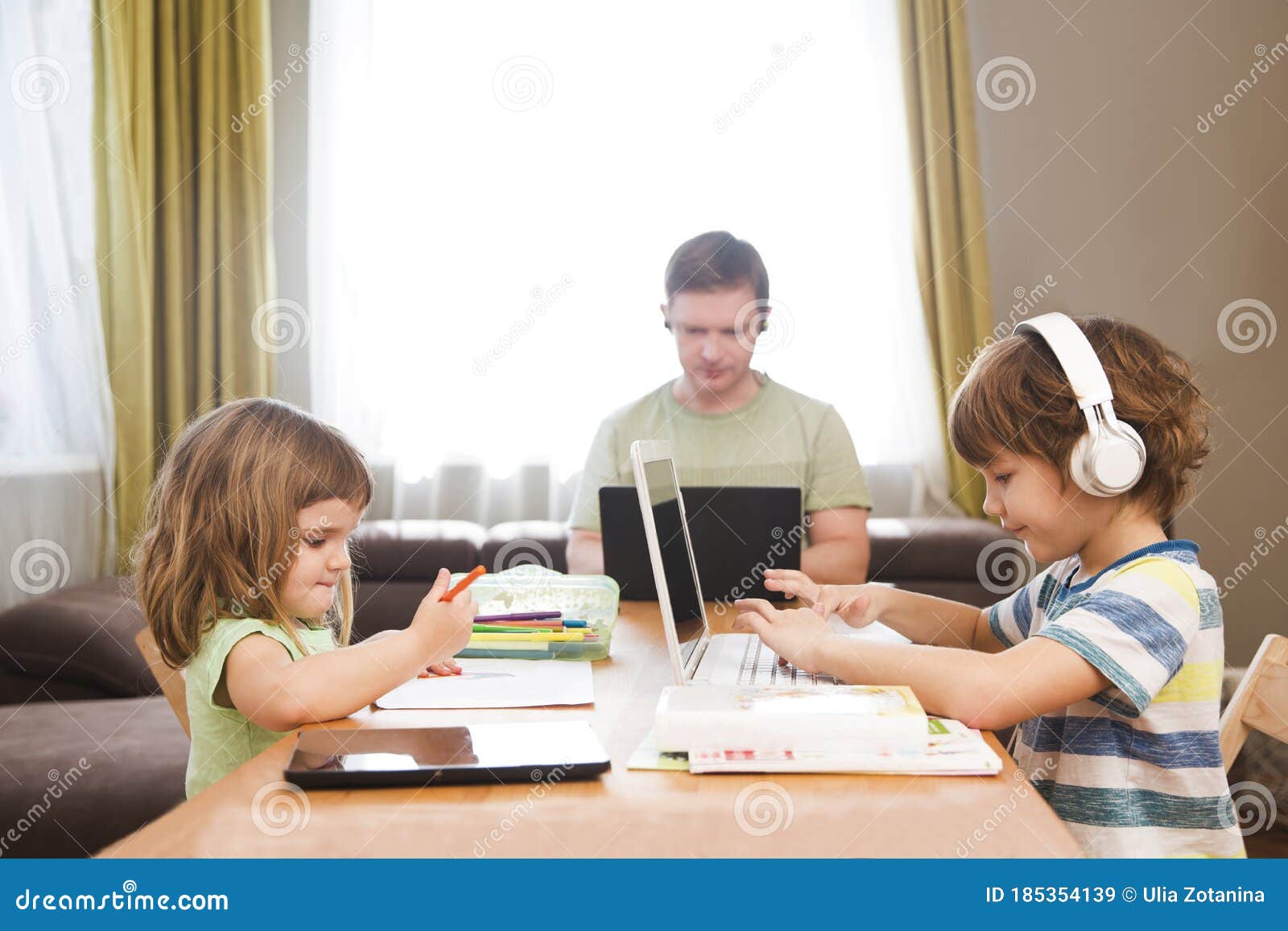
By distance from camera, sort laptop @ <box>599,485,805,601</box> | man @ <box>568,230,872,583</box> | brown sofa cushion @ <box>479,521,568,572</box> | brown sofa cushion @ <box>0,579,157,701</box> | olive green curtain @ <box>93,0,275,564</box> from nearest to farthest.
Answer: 1. laptop @ <box>599,485,805,601</box>
2. man @ <box>568,230,872,583</box>
3. brown sofa cushion @ <box>0,579,157,701</box>
4. brown sofa cushion @ <box>479,521,568,572</box>
5. olive green curtain @ <box>93,0,275,564</box>

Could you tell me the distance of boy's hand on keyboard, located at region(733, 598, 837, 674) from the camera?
105 cm

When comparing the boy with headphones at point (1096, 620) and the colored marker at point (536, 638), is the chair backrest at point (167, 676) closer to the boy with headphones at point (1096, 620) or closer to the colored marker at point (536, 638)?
the colored marker at point (536, 638)

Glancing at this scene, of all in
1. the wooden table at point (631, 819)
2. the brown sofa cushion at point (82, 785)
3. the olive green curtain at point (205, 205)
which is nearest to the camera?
the wooden table at point (631, 819)

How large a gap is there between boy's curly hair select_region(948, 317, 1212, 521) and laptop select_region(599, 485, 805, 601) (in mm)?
499

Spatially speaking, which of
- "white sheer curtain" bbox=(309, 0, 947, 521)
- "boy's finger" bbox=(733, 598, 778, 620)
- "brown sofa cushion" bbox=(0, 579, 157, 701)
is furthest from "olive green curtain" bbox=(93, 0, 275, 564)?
"boy's finger" bbox=(733, 598, 778, 620)

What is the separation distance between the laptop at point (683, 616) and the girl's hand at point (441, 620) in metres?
0.18

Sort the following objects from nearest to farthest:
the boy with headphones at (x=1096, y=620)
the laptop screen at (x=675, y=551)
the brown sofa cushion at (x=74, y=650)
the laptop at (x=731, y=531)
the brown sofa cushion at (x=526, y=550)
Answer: the boy with headphones at (x=1096, y=620), the laptop screen at (x=675, y=551), the laptop at (x=731, y=531), the brown sofa cushion at (x=74, y=650), the brown sofa cushion at (x=526, y=550)

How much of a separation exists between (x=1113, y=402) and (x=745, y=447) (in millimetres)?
1199

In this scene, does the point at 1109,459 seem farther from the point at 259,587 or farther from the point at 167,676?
the point at 167,676

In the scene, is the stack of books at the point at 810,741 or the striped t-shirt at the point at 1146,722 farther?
the striped t-shirt at the point at 1146,722

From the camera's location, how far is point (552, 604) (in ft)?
4.57

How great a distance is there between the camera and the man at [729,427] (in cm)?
214

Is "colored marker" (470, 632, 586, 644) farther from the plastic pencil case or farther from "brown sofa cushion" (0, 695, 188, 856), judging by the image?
"brown sofa cushion" (0, 695, 188, 856)

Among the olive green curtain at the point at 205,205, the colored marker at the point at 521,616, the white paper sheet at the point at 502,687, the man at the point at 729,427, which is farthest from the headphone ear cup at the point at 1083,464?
the olive green curtain at the point at 205,205
